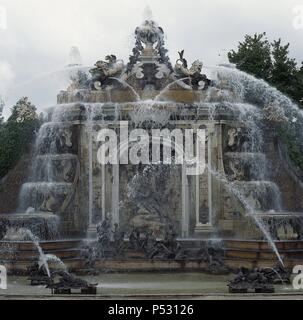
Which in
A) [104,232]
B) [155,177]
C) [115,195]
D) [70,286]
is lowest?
[70,286]

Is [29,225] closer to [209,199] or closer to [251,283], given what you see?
[209,199]

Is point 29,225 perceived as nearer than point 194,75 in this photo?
Yes

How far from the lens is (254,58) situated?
4947 centimetres

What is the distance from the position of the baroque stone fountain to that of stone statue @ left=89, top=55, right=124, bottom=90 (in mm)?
36

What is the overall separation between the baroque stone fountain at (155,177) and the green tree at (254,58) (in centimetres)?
1937

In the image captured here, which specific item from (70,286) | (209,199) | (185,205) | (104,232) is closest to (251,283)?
(70,286)

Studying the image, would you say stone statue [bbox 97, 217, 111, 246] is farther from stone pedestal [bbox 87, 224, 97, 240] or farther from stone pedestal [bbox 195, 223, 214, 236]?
stone pedestal [bbox 195, 223, 214, 236]

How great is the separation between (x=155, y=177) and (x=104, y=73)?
4.31 metres

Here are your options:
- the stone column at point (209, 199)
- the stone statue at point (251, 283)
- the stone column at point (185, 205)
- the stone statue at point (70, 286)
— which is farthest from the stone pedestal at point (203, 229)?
the stone statue at point (70, 286)

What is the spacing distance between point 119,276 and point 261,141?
802 centimetres

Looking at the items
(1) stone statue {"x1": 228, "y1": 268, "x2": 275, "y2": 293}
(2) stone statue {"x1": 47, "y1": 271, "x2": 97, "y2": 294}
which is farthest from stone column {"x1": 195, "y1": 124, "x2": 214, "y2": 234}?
(2) stone statue {"x1": 47, "y1": 271, "x2": 97, "y2": 294}

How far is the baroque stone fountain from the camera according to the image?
2722 cm

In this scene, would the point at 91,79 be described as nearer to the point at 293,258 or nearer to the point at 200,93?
the point at 200,93
